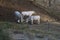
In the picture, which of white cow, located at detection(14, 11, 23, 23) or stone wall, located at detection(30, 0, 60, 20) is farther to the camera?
stone wall, located at detection(30, 0, 60, 20)

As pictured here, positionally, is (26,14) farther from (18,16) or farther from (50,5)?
(50,5)

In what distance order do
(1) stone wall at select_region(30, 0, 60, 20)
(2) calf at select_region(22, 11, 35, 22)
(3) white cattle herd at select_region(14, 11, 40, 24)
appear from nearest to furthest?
(3) white cattle herd at select_region(14, 11, 40, 24)
(2) calf at select_region(22, 11, 35, 22)
(1) stone wall at select_region(30, 0, 60, 20)

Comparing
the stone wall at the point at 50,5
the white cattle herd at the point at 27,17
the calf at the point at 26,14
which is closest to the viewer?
the white cattle herd at the point at 27,17

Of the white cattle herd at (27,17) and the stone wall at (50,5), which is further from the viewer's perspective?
the stone wall at (50,5)

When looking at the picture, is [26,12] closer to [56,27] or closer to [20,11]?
[20,11]

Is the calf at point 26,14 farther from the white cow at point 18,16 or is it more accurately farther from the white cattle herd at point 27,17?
the white cow at point 18,16

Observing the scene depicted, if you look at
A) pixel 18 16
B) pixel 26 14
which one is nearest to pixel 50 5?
pixel 26 14

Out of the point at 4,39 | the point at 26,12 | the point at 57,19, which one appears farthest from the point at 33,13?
the point at 4,39

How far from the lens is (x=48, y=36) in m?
8.58

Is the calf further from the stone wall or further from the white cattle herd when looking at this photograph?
the stone wall

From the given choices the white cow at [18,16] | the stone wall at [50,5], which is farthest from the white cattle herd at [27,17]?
the stone wall at [50,5]

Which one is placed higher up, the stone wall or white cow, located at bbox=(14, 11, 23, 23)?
the stone wall

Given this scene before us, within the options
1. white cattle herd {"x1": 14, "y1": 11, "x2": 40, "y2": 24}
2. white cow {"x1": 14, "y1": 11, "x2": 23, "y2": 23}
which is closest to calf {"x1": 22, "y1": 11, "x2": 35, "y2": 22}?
white cattle herd {"x1": 14, "y1": 11, "x2": 40, "y2": 24}

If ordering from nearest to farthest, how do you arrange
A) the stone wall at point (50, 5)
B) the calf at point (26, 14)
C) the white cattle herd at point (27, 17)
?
the white cattle herd at point (27, 17) → the calf at point (26, 14) → the stone wall at point (50, 5)
